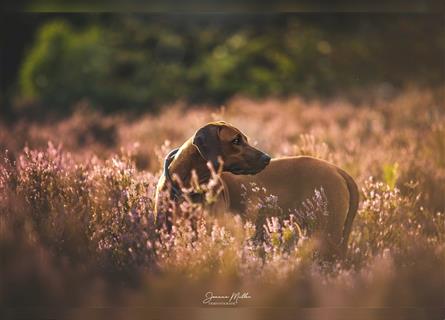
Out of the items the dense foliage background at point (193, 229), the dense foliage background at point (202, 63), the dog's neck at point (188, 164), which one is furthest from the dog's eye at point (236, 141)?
the dense foliage background at point (202, 63)

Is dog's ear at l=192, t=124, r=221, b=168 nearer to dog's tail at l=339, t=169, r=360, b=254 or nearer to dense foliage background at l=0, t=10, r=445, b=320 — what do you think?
dense foliage background at l=0, t=10, r=445, b=320

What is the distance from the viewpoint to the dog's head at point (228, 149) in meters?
4.44

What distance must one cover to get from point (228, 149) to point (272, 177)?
0.46 metres

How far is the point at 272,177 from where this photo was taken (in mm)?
4762

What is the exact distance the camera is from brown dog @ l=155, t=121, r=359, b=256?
4547 mm

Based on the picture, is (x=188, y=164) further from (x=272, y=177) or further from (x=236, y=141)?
(x=272, y=177)

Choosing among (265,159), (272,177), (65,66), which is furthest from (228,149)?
(65,66)

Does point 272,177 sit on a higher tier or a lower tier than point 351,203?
higher

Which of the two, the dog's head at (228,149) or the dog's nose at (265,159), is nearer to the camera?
the dog's head at (228,149)

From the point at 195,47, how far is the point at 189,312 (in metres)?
4.71

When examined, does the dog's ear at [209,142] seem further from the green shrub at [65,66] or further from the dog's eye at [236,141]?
the green shrub at [65,66]

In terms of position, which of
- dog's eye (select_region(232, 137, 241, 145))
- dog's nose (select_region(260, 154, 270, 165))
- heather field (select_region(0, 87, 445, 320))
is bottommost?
heather field (select_region(0, 87, 445, 320))

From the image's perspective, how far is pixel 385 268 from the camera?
4410mm

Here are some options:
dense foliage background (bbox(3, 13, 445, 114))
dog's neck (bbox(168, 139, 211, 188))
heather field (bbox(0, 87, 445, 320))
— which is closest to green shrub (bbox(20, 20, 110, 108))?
dense foliage background (bbox(3, 13, 445, 114))
